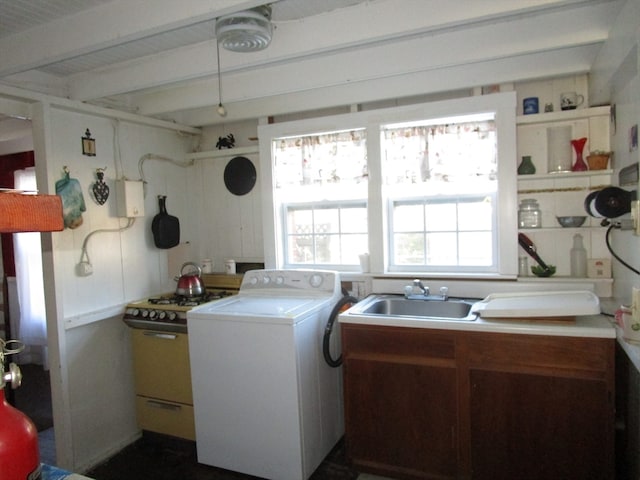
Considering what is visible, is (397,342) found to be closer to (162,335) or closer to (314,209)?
(314,209)

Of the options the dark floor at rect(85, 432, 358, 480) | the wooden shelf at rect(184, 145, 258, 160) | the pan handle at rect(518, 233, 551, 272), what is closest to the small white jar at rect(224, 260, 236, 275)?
the wooden shelf at rect(184, 145, 258, 160)

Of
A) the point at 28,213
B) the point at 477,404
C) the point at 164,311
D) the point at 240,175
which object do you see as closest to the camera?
the point at 28,213

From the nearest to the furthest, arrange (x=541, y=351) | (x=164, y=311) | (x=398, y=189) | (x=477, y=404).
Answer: (x=541, y=351) → (x=477, y=404) → (x=164, y=311) → (x=398, y=189)

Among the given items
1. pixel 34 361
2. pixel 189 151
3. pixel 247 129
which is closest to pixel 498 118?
pixel 247 129

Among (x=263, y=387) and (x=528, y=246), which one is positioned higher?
(x=528, y=246)


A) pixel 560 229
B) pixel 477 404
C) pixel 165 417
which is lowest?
pixel 165 417

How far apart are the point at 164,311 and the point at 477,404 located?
1.98 m

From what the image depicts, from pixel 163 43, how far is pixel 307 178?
1295mm

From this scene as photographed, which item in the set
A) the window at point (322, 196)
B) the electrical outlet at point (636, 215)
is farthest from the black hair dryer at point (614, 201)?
the window at point (322, 196)

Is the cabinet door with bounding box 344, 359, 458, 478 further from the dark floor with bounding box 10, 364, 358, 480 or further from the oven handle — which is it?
the oven handle

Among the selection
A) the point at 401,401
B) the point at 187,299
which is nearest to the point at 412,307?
the point at 401,401

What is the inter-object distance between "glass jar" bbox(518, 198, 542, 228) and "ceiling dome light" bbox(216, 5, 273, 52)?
1797 mm

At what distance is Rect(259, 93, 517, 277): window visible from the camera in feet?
8.93

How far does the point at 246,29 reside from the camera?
6.32 ft
